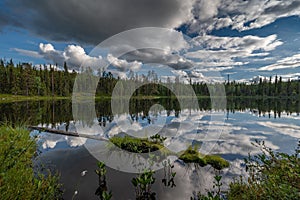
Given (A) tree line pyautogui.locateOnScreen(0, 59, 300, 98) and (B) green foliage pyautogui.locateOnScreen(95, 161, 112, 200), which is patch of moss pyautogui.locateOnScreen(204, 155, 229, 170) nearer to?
(B) green foliage pyautogui.locateOnScreen(95, 161, 112, 200)

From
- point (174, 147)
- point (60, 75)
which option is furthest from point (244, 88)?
point (174, 147)

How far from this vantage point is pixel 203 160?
10.0 metres

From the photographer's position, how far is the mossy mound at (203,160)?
9.71 meters

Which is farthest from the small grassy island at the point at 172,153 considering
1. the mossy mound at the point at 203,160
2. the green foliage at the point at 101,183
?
the green foliage at the point at 101,183

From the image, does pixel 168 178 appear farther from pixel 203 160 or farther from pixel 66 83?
pixel 66 83

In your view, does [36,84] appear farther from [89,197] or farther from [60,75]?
[89,197]

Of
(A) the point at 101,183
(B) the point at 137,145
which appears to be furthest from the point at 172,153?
(A) the point at 101,183

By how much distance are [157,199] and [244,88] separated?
168 meters

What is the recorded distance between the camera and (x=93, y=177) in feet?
26.3

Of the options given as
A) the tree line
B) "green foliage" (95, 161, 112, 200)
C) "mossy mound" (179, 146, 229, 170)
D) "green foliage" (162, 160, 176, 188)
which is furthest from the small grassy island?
the tree line

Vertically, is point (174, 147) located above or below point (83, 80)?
below

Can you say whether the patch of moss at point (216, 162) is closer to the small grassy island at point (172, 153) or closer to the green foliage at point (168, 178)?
the small grassy island at point (172, 153)

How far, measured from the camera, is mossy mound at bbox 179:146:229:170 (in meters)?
9.71

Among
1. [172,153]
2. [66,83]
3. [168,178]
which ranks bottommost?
[168,178]
